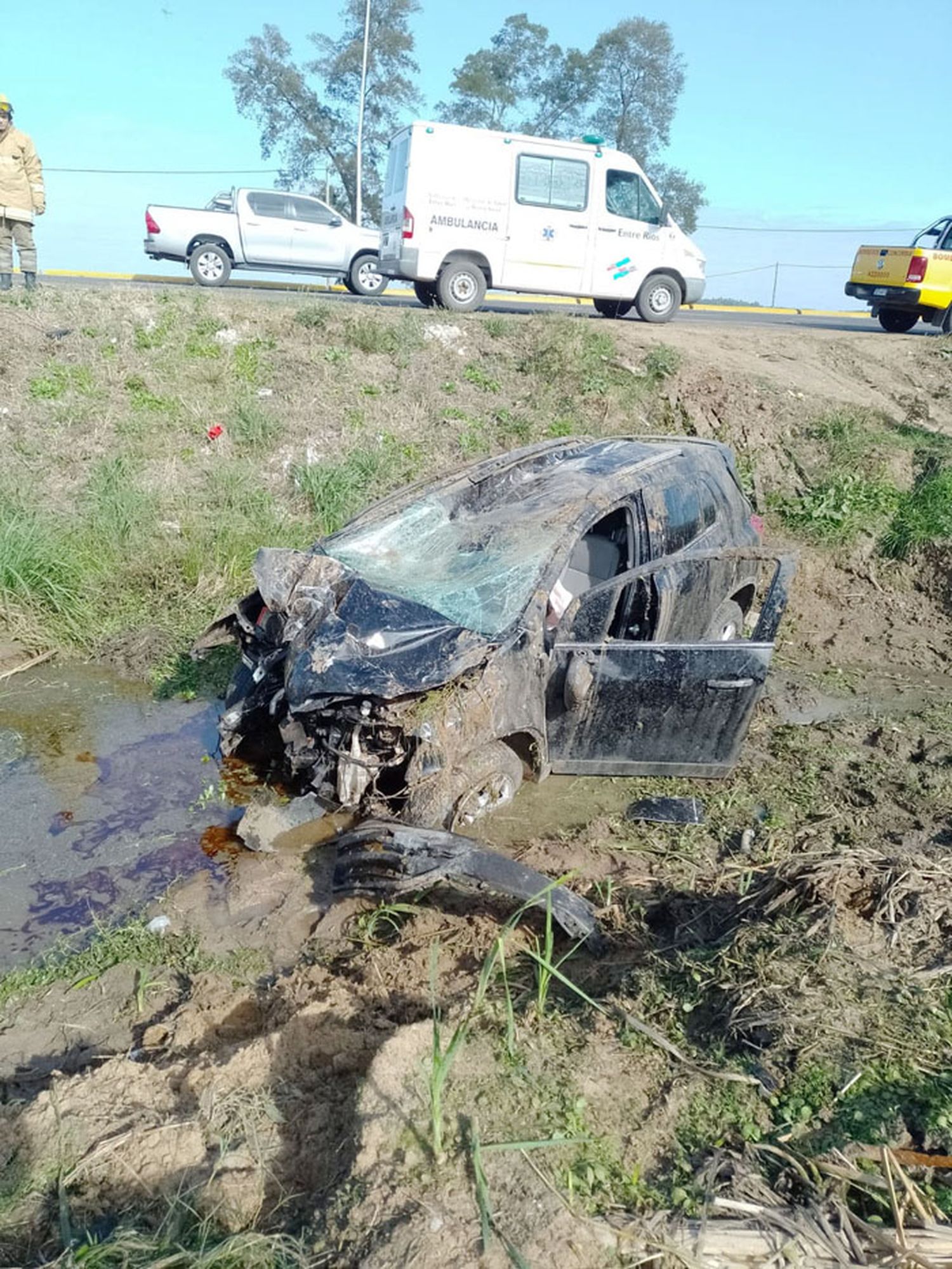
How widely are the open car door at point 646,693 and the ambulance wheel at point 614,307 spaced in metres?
10.1

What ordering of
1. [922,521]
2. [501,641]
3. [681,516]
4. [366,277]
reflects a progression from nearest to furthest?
[501,641] < [681,516] < [922,521] < [366,277]

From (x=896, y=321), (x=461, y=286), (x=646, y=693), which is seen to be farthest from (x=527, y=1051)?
(x=896, y=321)


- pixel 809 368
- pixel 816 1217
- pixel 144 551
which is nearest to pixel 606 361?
pixel 809 368

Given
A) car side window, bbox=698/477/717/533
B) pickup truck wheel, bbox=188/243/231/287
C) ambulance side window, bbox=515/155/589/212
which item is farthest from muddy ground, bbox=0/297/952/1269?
pickup truck wheel, bbox=188/243/231/287

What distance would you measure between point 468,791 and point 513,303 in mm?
17705

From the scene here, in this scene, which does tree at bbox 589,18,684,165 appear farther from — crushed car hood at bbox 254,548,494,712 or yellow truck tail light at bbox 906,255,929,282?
crushed car hood at bbox 254,548,494,712

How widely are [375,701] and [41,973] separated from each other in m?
1.85

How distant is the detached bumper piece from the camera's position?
12.1ft

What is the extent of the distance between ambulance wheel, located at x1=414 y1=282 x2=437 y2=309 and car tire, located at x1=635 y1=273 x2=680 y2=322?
126 inches

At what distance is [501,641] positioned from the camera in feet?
15.1

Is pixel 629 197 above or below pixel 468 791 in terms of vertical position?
above

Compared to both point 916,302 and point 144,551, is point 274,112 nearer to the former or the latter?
→ point 916,302

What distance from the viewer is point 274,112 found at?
32875 millimetres

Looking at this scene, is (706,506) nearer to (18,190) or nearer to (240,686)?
(240,686)
